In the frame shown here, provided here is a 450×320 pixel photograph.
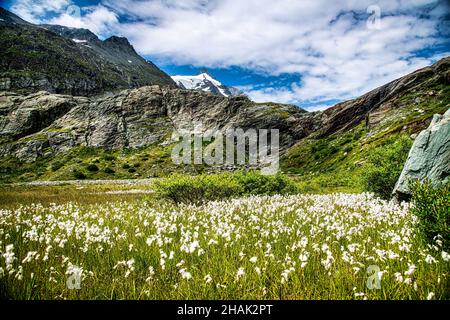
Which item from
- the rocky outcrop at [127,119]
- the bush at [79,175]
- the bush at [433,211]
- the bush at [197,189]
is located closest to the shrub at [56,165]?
the rocky outcrop at [127,119]

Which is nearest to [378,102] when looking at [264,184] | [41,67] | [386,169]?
[264,184]

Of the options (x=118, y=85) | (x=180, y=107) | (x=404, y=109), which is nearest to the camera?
(x=404, y=109)

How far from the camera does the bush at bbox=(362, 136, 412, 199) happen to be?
1719 cm

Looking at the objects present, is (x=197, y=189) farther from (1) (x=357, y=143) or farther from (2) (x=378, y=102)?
(2) (x=378, y=102)

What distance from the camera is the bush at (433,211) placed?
596cm

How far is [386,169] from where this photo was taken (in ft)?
57.2

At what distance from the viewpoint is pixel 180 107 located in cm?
12562

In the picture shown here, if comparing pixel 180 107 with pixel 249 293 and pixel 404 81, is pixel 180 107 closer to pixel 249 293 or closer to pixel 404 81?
pixel 404 81

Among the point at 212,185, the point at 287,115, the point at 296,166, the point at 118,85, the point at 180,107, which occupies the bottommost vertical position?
the point at 212,185

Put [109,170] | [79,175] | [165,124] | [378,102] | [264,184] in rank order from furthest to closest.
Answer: [165,124] → [378,102] → [109,170] → [79,175] → [264,184]

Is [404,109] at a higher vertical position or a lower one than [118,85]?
lower

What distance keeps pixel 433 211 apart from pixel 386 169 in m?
12.0
